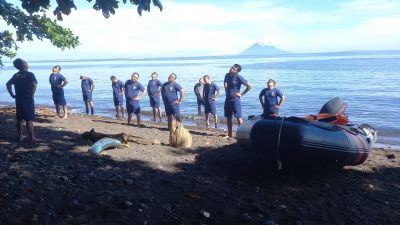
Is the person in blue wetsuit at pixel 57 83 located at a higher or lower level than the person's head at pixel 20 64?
lower

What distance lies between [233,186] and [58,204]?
8.81 feet

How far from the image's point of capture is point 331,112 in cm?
967

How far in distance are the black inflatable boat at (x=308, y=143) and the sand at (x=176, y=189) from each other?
0.34 m

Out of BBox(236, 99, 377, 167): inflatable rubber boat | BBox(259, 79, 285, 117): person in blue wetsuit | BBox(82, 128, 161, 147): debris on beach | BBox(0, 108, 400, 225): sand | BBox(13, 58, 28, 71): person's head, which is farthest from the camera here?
BBox(259, 79, 285, 117): person in blue wetsuit

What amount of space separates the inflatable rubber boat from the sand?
0.34 m

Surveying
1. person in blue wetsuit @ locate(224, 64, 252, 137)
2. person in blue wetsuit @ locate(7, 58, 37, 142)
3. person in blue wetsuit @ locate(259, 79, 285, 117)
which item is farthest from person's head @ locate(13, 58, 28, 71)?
person in blue wetsuit @ locate(259, 79, 285, 117)

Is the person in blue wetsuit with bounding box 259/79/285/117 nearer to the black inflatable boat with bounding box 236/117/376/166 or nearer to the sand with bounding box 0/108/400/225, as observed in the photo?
the sand with bounding box 0/108/400/225

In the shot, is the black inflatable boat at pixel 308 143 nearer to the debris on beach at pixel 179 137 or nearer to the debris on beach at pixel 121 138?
the debris on beach at pixel 179 137

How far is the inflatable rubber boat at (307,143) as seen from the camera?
6.96 m

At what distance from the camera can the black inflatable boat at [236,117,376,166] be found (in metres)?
6.96

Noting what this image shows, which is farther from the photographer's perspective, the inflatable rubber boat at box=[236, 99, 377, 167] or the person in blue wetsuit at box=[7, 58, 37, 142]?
the person in blue wetsuit at box=[7, 58, 37, 142]

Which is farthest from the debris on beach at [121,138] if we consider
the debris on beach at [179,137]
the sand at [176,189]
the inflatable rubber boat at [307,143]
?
the inflatable rubber boat at [307,143]

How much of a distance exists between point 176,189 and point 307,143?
2.48 m

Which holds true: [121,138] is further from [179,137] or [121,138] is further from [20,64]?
[20,64]
